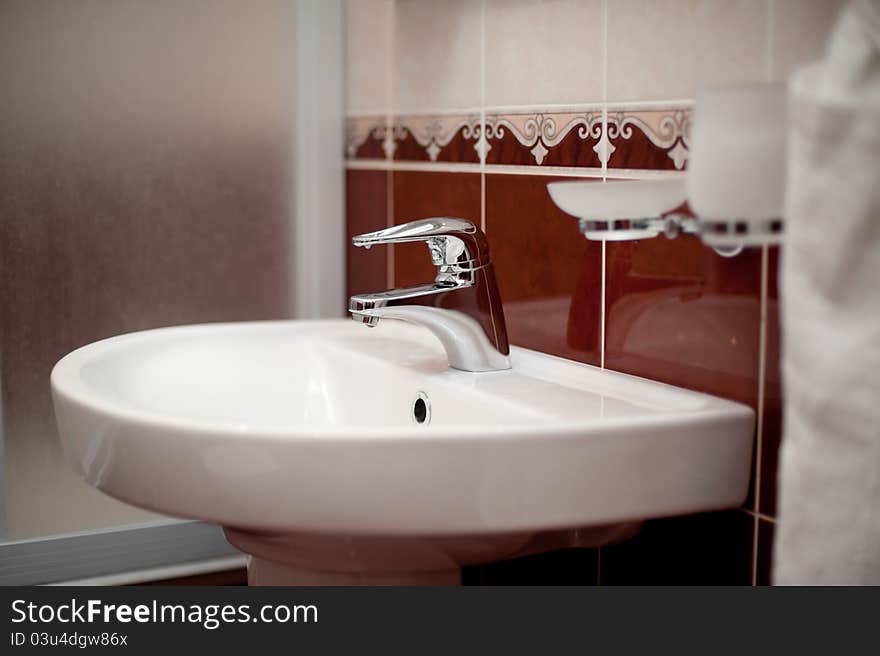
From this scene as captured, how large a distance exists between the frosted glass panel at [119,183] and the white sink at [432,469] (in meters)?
0.47

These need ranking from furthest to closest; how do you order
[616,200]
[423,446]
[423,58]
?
[423,58]
[616,200]
[423,446]

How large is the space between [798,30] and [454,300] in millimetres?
A: 429

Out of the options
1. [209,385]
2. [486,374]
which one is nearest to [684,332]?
Result: [486,374]

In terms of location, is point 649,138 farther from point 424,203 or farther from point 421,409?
point 424,203

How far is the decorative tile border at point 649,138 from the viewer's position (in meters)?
0.98

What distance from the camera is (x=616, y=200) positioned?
2.99 ft

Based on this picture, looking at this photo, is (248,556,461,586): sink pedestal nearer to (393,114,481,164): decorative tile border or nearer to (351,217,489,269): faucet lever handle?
(351,217,489,269): faucet lever handle

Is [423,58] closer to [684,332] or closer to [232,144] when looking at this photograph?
[232,144]

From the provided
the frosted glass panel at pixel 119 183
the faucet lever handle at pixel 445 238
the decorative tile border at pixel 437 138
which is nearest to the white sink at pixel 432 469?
the faucet lever handle at pixel 445 238

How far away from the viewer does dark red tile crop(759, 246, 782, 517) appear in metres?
0.89

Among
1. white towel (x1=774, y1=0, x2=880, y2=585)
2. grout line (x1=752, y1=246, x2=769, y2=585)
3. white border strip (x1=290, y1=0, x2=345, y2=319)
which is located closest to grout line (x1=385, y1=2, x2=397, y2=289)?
white border strip (x1=290, y1=0, x2=345, y2=319)

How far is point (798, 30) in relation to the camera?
854mm

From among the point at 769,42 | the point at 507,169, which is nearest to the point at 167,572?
the point at 507,169
